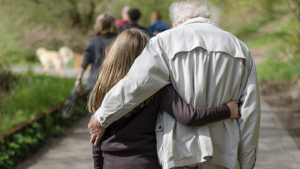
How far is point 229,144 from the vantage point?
204cm

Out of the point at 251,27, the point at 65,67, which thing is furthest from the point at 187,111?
the point at 251,27

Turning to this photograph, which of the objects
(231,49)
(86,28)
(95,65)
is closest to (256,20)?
(86,28)

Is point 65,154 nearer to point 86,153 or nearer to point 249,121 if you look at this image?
point 86,153

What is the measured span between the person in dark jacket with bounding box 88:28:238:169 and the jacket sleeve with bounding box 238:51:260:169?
7cm

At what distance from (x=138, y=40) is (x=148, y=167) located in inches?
30.7

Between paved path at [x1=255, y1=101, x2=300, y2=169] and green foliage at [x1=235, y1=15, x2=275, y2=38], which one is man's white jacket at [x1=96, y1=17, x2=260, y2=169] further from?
green foliage at [x1=235, y1=15, x2=275, y2=38]

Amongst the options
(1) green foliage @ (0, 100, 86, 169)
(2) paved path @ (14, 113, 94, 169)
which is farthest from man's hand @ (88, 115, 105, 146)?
(1) green foliage @ (0, 100, 86, 169)

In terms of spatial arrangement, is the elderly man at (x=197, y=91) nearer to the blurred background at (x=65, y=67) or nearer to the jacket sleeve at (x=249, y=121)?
the jacket sleeve at (x=249, y=121)

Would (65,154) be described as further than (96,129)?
Yes

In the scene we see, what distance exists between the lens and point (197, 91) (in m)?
2.01

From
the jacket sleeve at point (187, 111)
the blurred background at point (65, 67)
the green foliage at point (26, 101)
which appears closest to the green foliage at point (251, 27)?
the blurred background at point (65, 67)

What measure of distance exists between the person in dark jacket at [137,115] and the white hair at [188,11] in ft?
1.24

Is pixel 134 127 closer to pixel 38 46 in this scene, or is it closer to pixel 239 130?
pixel 239 130

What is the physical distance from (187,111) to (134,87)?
1.16ft
